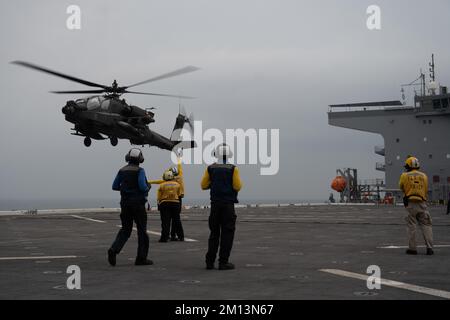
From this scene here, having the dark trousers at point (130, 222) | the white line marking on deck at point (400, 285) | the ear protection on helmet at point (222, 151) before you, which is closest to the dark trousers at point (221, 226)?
the ear protection on helmet at point (222, 151)

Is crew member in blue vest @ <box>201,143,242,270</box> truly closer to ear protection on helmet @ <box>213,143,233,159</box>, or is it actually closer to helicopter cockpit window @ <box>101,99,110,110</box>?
ear protection on helmet @ <box>213,143,233,159</box>

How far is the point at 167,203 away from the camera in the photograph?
14789 mm

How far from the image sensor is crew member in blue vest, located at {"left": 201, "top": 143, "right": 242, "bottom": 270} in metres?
9.59

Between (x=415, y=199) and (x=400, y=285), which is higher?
(x=415, y=199)

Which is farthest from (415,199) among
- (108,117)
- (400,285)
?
(108,117)

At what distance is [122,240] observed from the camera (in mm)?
9961

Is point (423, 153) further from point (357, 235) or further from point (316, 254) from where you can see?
point (316, 254)

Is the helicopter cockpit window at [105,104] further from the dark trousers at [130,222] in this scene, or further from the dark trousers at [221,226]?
the dark trousers at [221,226]

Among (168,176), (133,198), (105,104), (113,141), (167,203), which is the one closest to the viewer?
(133,198)

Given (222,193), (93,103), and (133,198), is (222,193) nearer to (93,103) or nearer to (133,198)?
(133,198)

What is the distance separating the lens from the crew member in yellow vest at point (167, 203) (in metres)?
14.8

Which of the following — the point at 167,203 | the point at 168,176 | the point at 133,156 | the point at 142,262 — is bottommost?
the point at 142,262

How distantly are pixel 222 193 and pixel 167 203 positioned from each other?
17.7 ft

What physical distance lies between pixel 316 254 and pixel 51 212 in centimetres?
2894
